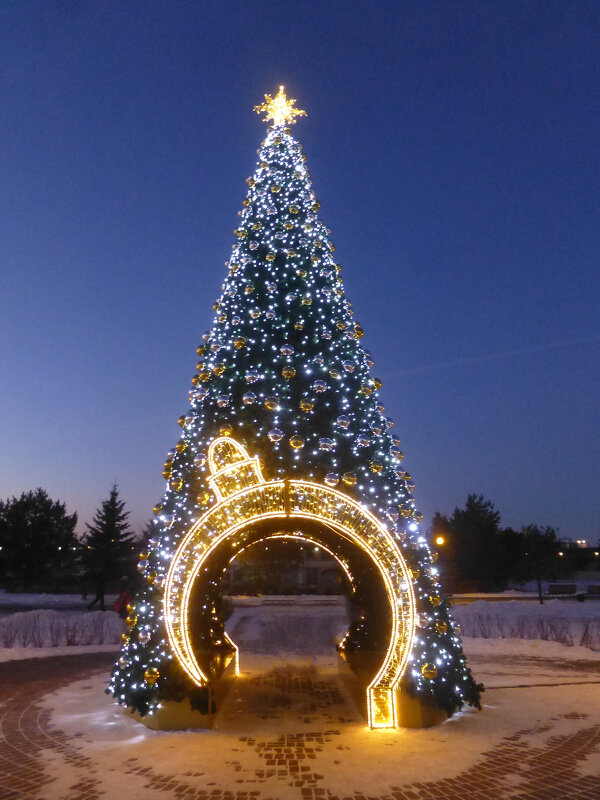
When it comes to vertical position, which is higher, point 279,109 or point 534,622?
point 279,109

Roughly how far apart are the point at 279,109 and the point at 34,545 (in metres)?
43.3

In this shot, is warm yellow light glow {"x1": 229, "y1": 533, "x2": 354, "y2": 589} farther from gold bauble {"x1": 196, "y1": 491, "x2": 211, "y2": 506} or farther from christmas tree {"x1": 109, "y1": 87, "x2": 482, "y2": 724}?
gold bauble {"x1": 196, "y1": 491, "x2": 211, "y2": 506}

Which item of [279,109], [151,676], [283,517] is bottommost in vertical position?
[151,676]

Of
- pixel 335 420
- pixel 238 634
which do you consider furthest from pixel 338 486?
pixel 238 634

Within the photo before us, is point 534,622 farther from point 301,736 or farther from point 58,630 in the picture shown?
point 58,630

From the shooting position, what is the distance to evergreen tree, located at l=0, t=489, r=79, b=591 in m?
44.6

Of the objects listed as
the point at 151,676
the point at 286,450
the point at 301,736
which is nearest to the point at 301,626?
the point at 301,736

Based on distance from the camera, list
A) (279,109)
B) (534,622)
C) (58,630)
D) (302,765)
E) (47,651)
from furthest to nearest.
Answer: (534,622)
(58,630)
(47,651)
(279,109)
(302,765)

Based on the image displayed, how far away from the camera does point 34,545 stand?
148 feet

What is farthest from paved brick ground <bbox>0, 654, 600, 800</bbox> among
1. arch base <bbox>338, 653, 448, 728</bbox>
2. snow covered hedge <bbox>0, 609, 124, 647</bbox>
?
snow covered hedge <bbox>0, 609, 124, 647</bbox>

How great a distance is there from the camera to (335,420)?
8.21m

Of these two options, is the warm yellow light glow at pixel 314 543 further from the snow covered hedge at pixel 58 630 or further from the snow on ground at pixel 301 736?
the snow covered hedge at pixel 58 630

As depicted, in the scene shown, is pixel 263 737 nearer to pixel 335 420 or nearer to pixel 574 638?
pixel 335 420

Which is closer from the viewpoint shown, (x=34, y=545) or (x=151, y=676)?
(x=151, y=676)
